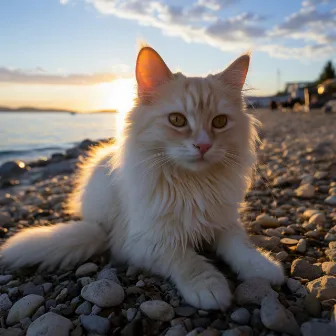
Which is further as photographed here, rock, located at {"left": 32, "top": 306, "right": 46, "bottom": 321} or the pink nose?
the pink nose

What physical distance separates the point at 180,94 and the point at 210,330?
4.19 feet

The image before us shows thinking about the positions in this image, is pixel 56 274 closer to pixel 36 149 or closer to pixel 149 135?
pixel 149 135

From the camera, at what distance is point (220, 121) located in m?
2.01

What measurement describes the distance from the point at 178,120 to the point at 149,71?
41 centimetres

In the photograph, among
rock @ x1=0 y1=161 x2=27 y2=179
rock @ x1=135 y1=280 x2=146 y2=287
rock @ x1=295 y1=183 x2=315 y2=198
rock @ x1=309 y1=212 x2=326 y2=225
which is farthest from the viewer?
rock @ x1=0 y1=161 x2=27 y2=179

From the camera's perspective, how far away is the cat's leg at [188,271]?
1514 millimetres

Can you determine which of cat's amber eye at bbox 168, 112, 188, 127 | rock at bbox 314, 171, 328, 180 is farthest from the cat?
rock at bbox 314, 171, 328, 180

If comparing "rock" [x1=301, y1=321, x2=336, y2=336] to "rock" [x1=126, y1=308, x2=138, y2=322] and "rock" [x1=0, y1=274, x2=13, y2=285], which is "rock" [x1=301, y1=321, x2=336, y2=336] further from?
"rock" [x1=0, y1=274, x2=13, y2=285]

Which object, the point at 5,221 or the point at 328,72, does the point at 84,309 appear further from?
the point at 328,72

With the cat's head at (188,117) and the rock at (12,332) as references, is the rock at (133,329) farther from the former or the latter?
the cat's head at (188,117)

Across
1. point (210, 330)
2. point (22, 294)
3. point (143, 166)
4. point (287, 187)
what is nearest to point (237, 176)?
point (143, 166)

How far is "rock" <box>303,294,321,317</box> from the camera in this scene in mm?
1398

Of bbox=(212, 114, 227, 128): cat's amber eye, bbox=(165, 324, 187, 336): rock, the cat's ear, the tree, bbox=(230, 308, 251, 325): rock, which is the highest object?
the tree

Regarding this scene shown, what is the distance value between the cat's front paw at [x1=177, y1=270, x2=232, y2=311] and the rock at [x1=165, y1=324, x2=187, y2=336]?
173 millimetres
